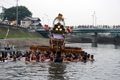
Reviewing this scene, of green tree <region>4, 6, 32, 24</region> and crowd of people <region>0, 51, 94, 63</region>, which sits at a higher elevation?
green tree <region>4, 6, 32, 24</region>

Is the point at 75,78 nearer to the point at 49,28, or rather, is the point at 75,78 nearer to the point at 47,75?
the point at 47,75

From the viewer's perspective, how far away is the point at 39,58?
2809 centimetres

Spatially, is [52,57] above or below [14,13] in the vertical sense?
below

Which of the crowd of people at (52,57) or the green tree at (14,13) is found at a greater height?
the green tree at (14,13)

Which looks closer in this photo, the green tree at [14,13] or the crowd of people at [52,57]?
the crowd of people at [52,57]

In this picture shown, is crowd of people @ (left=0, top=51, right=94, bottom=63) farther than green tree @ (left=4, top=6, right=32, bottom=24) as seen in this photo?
No

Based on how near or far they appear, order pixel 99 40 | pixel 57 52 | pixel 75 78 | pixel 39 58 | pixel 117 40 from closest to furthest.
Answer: pixel 75 78
pixel 39 58
pixel 57 52
pixel 117 40
pixel 99 40

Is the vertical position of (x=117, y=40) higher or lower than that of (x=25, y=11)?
lower

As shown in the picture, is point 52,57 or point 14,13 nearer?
point 52,57

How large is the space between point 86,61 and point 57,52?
4452 millimetres

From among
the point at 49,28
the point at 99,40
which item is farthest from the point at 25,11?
the point at 49,28

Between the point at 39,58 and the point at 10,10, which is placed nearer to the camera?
the point at 39,58

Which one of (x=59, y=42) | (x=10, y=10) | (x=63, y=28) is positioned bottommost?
(x=59, y=42)

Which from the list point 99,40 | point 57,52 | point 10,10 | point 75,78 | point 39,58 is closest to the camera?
point 75,78
